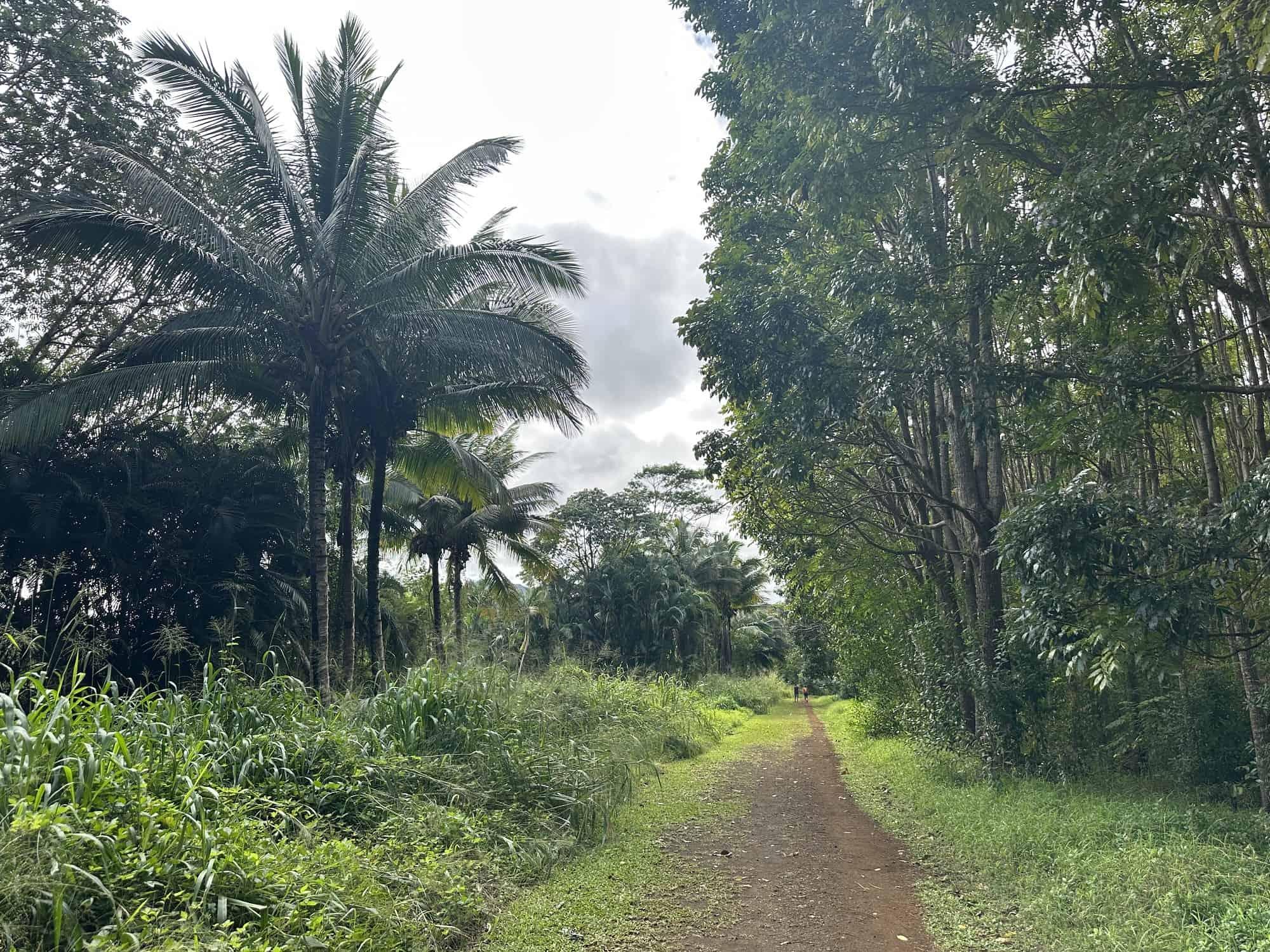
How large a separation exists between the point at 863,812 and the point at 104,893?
310 inches

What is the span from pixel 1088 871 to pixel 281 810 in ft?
17.3

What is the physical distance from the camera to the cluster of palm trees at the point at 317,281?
9.95 metres

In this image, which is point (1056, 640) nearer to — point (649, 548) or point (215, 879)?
point (215, 879)

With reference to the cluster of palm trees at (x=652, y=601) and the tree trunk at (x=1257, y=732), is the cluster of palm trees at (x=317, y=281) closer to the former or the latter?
the tree trunk at (x=1257, y=732)

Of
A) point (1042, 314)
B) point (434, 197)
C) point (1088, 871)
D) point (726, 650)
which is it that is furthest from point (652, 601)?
point (1088, 871)

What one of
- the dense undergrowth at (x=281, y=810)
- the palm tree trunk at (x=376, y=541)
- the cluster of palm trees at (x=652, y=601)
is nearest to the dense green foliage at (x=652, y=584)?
the cluster of palm trees at (x=652, y=601)

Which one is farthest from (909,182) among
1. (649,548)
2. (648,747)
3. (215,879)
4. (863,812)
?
(649,548)

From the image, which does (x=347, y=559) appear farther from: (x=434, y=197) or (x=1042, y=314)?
(x=1042, y=314)

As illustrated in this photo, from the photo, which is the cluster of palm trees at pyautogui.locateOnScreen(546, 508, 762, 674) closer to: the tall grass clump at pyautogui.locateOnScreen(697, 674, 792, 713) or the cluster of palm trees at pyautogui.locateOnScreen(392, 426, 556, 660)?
the tall grass clump at pyautogui.locateOnScreen(697, 674, 792, 713)

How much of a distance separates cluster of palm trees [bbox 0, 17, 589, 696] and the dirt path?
4.79 meters

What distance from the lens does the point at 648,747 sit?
12336 mm

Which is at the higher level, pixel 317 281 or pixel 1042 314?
pixel 317 281

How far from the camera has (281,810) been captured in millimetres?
5164

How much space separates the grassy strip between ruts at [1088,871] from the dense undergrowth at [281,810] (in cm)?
315
